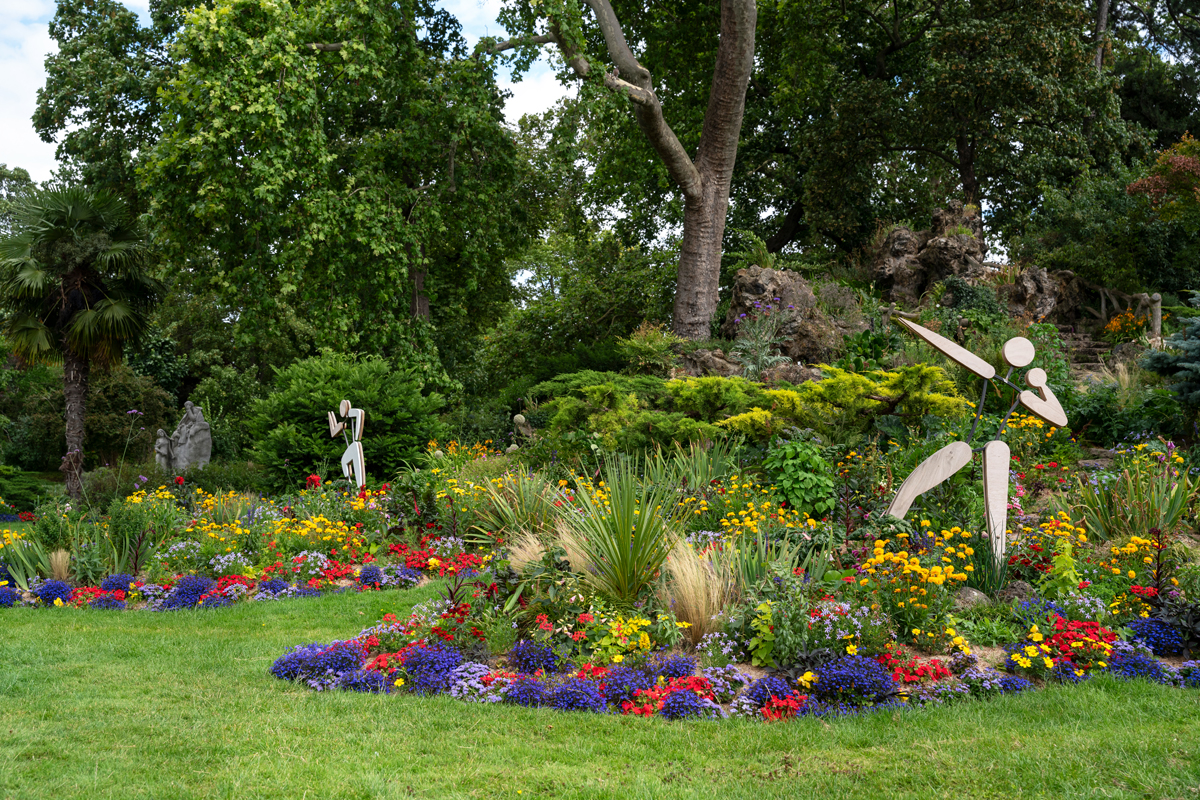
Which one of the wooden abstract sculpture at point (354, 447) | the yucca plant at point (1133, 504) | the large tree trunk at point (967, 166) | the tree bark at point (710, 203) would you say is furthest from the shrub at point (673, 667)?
the large tree trunk at point (967, 166)

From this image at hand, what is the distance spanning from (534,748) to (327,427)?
9072 mm

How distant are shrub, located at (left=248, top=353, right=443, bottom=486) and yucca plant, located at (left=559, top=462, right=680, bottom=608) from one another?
253 inches

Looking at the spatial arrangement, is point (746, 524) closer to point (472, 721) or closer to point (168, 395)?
point (472, 721)

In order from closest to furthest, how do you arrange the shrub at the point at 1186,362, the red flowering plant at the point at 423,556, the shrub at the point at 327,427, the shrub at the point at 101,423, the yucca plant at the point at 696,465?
1. the red flowering plant at the point at 423,556
2. the yucca plant at the point at 696,465
3. the shrub at the point at 1186,362
4. the shrub at the point at 327,427
5. the shrub at the point at 101,423

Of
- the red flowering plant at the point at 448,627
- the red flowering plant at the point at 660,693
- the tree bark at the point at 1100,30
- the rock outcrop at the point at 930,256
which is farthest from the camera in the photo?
the tree bark at the point at 1100,30

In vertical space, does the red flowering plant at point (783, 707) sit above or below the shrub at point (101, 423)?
below

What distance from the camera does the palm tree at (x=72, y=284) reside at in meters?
13.5

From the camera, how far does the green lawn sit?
343cm

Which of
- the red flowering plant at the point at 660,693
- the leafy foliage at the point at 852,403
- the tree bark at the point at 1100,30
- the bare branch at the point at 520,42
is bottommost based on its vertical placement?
the red flowering plant at the point at 660,693

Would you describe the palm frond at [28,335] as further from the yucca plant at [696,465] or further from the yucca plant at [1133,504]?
the yucca plant at [1133,504]

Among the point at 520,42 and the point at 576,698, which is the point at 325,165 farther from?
the point at 576,698

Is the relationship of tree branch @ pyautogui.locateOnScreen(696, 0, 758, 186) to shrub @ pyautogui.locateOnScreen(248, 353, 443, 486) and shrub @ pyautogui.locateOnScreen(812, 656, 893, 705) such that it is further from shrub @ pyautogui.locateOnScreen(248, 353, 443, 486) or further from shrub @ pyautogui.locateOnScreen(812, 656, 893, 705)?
shrub @ pyautogui.locateOnScreen(812, 656, 893, 705)

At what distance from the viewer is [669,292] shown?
1808 cm

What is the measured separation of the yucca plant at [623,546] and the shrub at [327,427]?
6.42 meters
